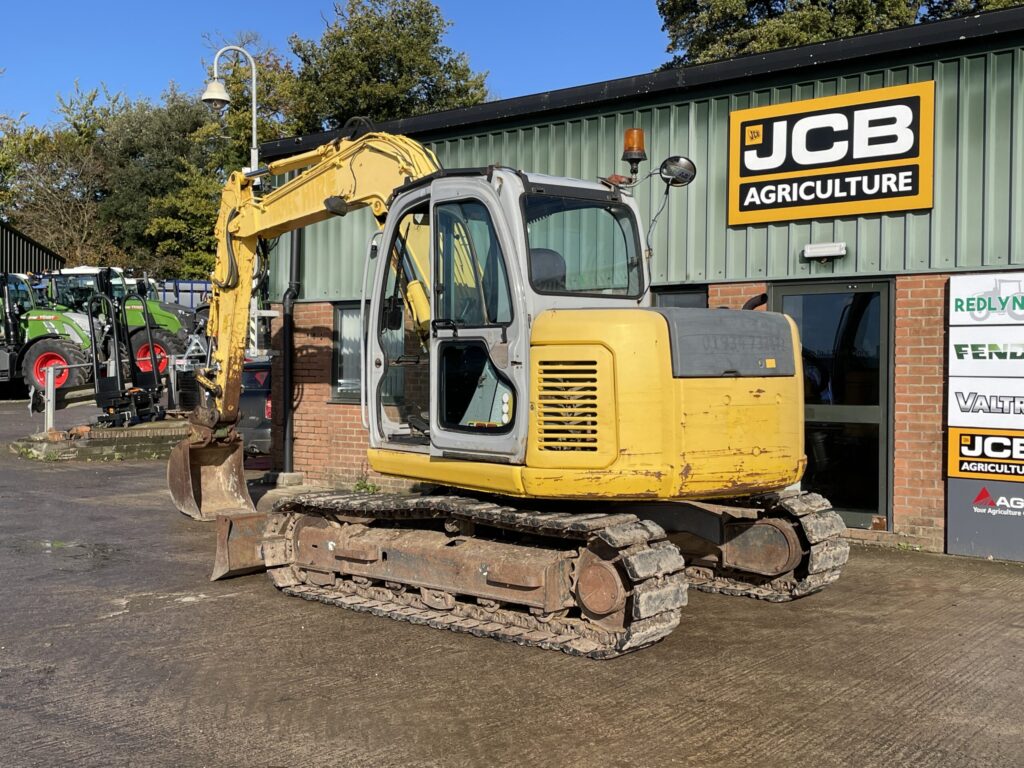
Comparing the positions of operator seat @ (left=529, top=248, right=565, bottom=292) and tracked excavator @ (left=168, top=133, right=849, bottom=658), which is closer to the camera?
tracked excavator @ (left=168, top=133, right=849, bottom=658)

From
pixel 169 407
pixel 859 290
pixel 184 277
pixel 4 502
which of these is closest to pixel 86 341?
pixel 169 407

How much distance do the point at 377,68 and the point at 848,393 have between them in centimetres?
3184

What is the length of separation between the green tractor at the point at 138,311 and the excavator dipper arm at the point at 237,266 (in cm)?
1200

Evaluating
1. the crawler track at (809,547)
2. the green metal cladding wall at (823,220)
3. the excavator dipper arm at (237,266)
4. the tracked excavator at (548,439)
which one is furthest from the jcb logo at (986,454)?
the excavator dipper arm at (237,266)

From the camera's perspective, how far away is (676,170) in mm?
6934

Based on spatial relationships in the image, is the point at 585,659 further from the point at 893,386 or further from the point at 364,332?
the point at 893,386

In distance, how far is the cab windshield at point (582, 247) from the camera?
6.69 meters

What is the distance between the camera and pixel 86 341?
26.1 m

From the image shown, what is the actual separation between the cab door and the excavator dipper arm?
1.76 metres

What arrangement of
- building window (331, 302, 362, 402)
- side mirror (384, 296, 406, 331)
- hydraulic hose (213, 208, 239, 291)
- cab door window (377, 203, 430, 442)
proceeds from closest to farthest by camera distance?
cab door window (377, 203, 430, 442) < side mirror (384, 296, 406, 331) < hydraulic hose (213, 208, 239, 291) < building window (331, 302, 362, 402)

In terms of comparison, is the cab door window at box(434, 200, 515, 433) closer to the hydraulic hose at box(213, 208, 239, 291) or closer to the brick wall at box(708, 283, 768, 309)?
the hydraulic hose at box(213, 208, 239, 291)

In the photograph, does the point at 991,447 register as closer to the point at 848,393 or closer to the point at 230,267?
the point at 848,393

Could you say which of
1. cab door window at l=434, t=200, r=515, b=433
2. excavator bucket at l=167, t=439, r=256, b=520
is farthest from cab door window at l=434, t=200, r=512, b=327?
excavator bucket at l=167, t=439, r=256, b=520

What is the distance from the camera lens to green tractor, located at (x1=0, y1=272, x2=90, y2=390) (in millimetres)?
25500
